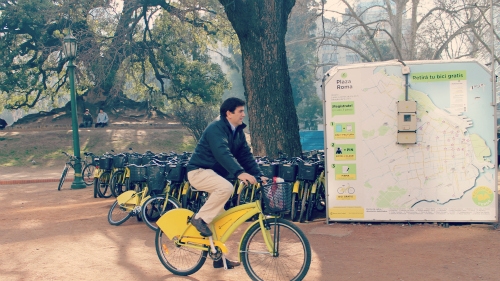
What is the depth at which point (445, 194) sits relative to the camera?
7.53m

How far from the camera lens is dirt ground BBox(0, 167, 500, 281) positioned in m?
5.55

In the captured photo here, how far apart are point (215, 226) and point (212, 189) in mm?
370

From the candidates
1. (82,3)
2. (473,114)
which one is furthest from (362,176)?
(82,3)

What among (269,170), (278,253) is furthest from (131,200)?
(278,253)

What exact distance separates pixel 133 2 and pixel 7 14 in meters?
6.30

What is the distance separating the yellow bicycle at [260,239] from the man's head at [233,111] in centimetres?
80

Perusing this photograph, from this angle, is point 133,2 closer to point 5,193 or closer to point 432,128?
point 5,193

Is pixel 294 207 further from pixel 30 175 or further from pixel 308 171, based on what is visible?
pixel 30 175

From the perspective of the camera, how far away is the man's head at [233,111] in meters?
5.18

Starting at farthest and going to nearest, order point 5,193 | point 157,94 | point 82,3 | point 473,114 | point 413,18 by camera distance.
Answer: point 157,94 → point 413,18 → point 82,3 → point 5,193 → point 473,114

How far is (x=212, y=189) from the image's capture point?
5137mm

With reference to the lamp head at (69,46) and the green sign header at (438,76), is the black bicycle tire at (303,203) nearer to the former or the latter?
the green sign header at (438,76)

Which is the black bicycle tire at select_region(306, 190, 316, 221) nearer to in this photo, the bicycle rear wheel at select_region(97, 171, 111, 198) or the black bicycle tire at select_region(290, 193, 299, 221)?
the black bicycle tire at select_region(290, 193, 299, 221)

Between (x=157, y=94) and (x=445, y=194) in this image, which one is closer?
(x=445, y=194)
